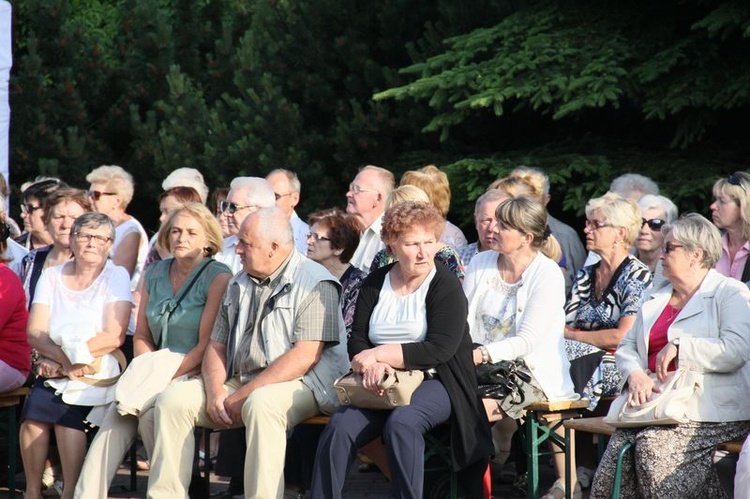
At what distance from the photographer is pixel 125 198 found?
9.75m

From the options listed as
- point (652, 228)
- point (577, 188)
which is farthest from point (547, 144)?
point (652, 228)

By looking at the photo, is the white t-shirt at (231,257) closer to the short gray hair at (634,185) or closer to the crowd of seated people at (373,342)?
the crowd of seated people at (373,342)

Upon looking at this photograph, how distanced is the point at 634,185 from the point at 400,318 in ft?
10.0

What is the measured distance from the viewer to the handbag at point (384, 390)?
6395 mm

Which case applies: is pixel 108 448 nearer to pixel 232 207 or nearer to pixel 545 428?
pixel 232 207

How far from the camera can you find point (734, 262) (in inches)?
297

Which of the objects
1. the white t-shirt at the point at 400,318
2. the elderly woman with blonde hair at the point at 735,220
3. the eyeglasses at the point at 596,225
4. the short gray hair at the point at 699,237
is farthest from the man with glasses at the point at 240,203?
the short gray hair at the point at 699,237

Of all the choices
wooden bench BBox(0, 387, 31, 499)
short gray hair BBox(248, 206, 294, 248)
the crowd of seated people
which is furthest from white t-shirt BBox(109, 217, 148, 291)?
short gray hair BBox(248, 206, 294, 248)

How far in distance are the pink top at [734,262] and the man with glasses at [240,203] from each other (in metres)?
3.08

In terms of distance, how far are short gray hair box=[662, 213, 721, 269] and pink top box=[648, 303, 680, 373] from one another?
0.30 meters

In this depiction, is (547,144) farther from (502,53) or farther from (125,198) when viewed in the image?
(125,198)

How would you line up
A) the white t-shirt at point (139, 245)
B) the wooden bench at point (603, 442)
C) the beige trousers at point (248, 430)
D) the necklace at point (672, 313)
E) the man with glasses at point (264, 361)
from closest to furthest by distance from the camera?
1. the wooden bench at point (603, 442)
2. the necklace at point (672, 313)
3. the beige trousers at point (248, 430)
4. the man with glasses at point (264, 361)
5. the white t-shirt at point (139, 245)

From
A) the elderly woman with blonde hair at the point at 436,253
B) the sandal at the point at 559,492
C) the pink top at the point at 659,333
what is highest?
the elderly woman with blonde hair at the point at 436,253

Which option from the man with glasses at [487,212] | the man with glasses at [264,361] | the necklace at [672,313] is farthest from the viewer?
the man with glasses at [487,212]
